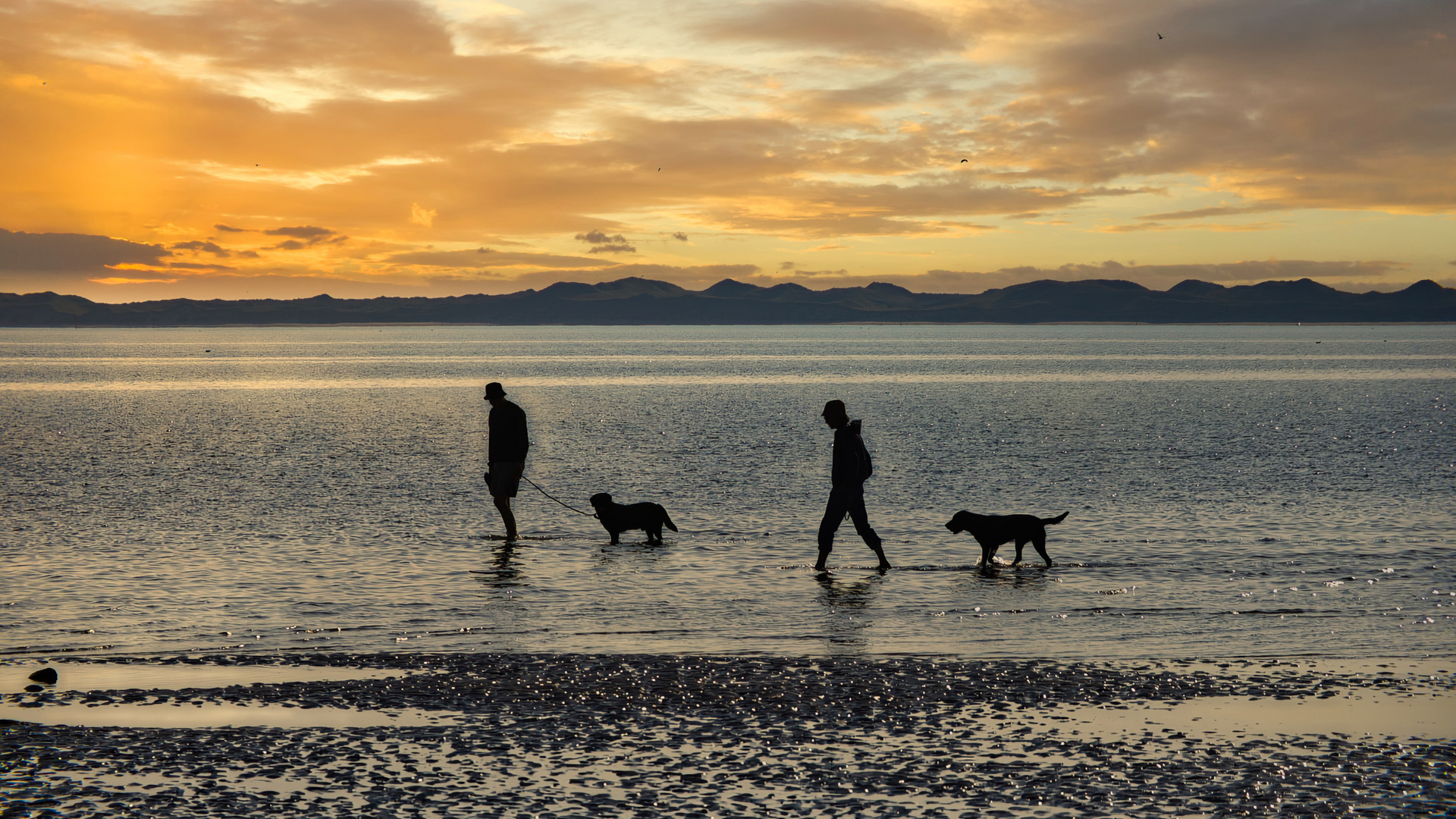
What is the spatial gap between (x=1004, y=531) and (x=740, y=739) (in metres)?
8.23

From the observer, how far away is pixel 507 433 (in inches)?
719

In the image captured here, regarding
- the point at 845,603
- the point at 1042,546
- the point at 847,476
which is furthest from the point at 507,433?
the point at 1042,546

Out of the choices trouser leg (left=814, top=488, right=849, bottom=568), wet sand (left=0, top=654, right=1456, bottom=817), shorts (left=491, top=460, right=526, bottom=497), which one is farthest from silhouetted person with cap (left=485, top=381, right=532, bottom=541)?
wet sand (left=0, top=654, right=1456, bottom=817)

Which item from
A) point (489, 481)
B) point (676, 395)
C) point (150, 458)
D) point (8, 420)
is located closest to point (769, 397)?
point (676, 395)

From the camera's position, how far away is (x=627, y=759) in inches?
304

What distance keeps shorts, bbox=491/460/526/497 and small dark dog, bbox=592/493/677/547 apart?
1286 millimetres

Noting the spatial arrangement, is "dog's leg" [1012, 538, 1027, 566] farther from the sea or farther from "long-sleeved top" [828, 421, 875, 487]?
"long-sleeved top" [828, 421, 875, 487]

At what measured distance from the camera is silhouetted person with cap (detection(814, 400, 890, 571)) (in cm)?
1502

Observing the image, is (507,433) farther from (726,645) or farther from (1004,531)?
(726,645)

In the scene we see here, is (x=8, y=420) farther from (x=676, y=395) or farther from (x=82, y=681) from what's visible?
(x=82, y=681)

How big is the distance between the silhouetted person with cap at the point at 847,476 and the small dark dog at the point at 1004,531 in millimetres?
1343

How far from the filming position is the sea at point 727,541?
1174 cm

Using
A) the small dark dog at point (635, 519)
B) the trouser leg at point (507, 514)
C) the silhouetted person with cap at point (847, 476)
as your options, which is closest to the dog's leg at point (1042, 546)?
the silhouetted person with cap at point (847, 476)

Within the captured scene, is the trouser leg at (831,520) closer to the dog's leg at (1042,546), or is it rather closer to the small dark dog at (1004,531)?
the small dark dog at (1004,531)
